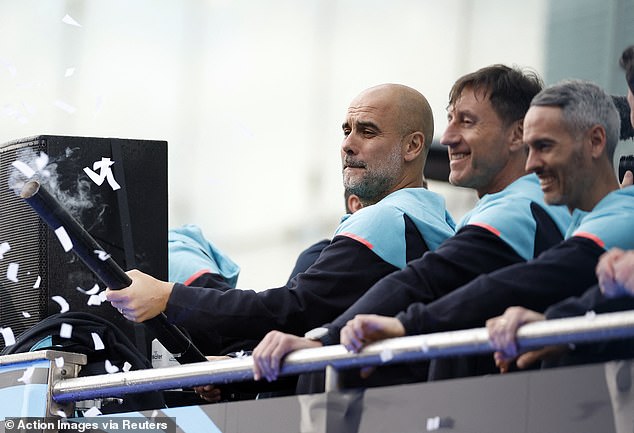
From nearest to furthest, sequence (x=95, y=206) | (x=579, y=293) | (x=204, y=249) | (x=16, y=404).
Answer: (x=579, y=293)
(x=16, y=404)
(x=95, y=206)
(x=204, y=249)

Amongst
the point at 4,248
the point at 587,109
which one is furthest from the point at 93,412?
the point at 587,109

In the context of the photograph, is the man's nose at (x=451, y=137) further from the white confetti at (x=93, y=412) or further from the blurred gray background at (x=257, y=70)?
the blurred gray background at (x=257, y=70)

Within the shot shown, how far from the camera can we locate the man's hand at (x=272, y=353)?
2.99 m

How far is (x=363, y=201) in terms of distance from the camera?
12.9 ft

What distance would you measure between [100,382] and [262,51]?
5553 mm

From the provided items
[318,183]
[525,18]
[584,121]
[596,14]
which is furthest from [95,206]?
[318,183]

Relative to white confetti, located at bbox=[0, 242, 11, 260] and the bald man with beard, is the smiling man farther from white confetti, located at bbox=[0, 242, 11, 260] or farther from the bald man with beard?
white confetti, located at bbox=[0, 242, 11, 260]

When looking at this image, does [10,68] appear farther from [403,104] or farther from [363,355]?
[363,355]

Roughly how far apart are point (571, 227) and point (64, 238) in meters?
1.35

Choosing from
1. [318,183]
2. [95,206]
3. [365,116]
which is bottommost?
[318,183]

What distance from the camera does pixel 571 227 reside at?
2.82m

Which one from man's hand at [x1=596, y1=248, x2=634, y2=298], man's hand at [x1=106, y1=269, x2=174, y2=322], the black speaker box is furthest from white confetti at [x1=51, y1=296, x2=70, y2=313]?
man's hand at [x1=596, y1=248, x2=634, y2=298]

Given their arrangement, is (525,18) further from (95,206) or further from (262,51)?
(95,206)

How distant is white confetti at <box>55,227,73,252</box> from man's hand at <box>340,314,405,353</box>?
85cm
